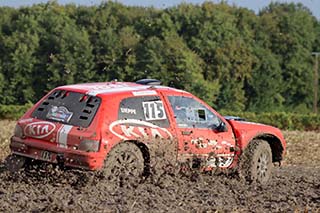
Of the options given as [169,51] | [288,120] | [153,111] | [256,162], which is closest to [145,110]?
[153,111]

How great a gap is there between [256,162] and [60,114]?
3345 millimetres

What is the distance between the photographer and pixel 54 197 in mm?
9273

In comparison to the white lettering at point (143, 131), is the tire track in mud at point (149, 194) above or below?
below

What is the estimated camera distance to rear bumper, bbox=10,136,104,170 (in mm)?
10703

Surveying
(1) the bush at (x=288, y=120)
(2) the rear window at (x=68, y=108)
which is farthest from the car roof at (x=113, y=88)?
(1) the bush at (x=288, y=120)

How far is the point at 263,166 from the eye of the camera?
1305 centimetres

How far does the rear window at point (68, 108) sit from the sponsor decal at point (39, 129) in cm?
13

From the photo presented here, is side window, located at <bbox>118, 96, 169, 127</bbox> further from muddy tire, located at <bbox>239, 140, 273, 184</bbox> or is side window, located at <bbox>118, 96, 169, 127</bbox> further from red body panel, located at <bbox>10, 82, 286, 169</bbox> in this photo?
muddy tire, located at <bbox>239, 140, 273, 184</bbox>

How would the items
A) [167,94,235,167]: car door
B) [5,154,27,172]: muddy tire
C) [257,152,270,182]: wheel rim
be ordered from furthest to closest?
[257,152,270,182]: wheel rim → [167,94,235,167]: car door → [5,154,27,172]: muddy tire

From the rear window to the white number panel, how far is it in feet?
Answer: 2.48

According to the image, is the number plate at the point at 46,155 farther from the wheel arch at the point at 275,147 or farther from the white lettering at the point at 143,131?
the wheel arch at the point at 275,147

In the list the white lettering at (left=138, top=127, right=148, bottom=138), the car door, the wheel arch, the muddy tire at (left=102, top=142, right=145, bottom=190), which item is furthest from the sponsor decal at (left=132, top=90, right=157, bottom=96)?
the wheel arch

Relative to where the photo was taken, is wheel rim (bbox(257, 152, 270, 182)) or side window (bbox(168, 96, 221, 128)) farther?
wheel rim (bbox(257, 152, 270, 182))

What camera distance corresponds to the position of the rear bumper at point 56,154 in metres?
10.7
